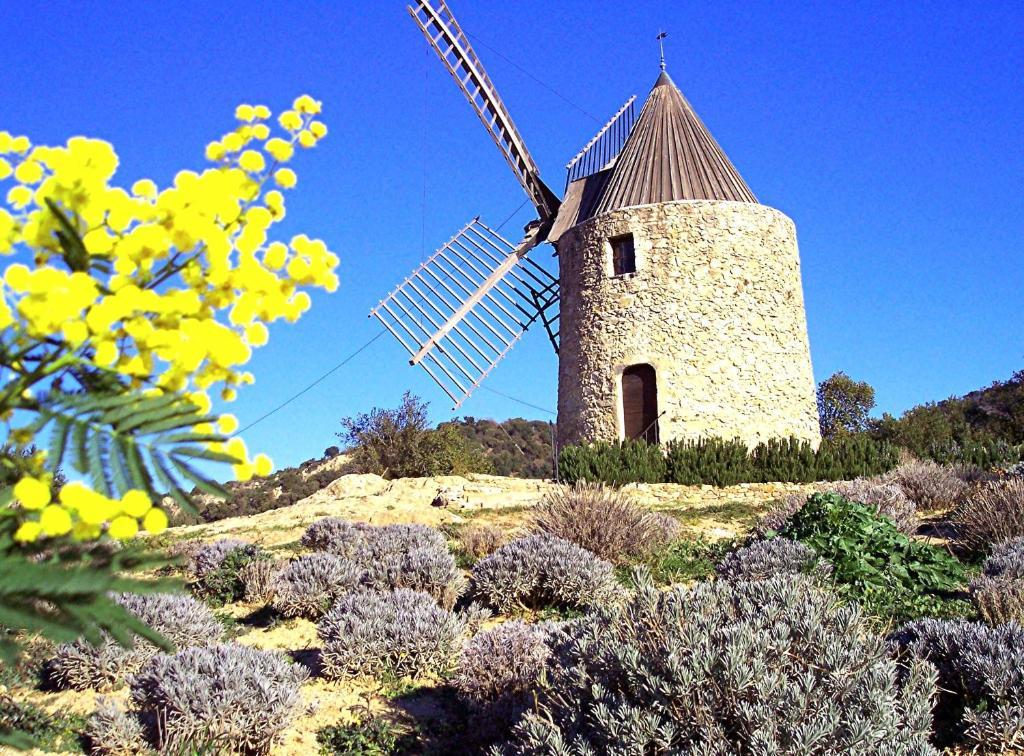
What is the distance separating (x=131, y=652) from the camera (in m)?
4.86

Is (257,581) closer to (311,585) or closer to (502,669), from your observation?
(311,585)

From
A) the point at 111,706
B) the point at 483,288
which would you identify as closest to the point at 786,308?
the point at 483,288

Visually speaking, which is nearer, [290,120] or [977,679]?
[290,120]

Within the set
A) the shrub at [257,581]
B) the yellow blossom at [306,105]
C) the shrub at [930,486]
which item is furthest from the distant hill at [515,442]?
the yellow blossom at [306,105]

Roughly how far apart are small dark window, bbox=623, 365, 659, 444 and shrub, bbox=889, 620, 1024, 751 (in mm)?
10747

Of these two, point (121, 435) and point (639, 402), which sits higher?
point (639, 402)

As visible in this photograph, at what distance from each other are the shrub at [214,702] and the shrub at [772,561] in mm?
3333

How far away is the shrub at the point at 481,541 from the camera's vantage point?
8.43 m

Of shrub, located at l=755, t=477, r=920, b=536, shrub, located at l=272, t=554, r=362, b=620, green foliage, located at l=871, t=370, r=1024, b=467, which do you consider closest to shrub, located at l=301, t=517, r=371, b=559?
shrub, located at l=272, t=554, r=362, b=620

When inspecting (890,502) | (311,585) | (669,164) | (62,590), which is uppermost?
(669,164)

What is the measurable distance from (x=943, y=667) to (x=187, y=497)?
4.17 m

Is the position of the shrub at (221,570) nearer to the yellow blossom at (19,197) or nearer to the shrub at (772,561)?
the shrub at (772,561)

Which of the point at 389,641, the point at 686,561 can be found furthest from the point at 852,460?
the point at 389,641

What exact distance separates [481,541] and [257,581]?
2189 mm
